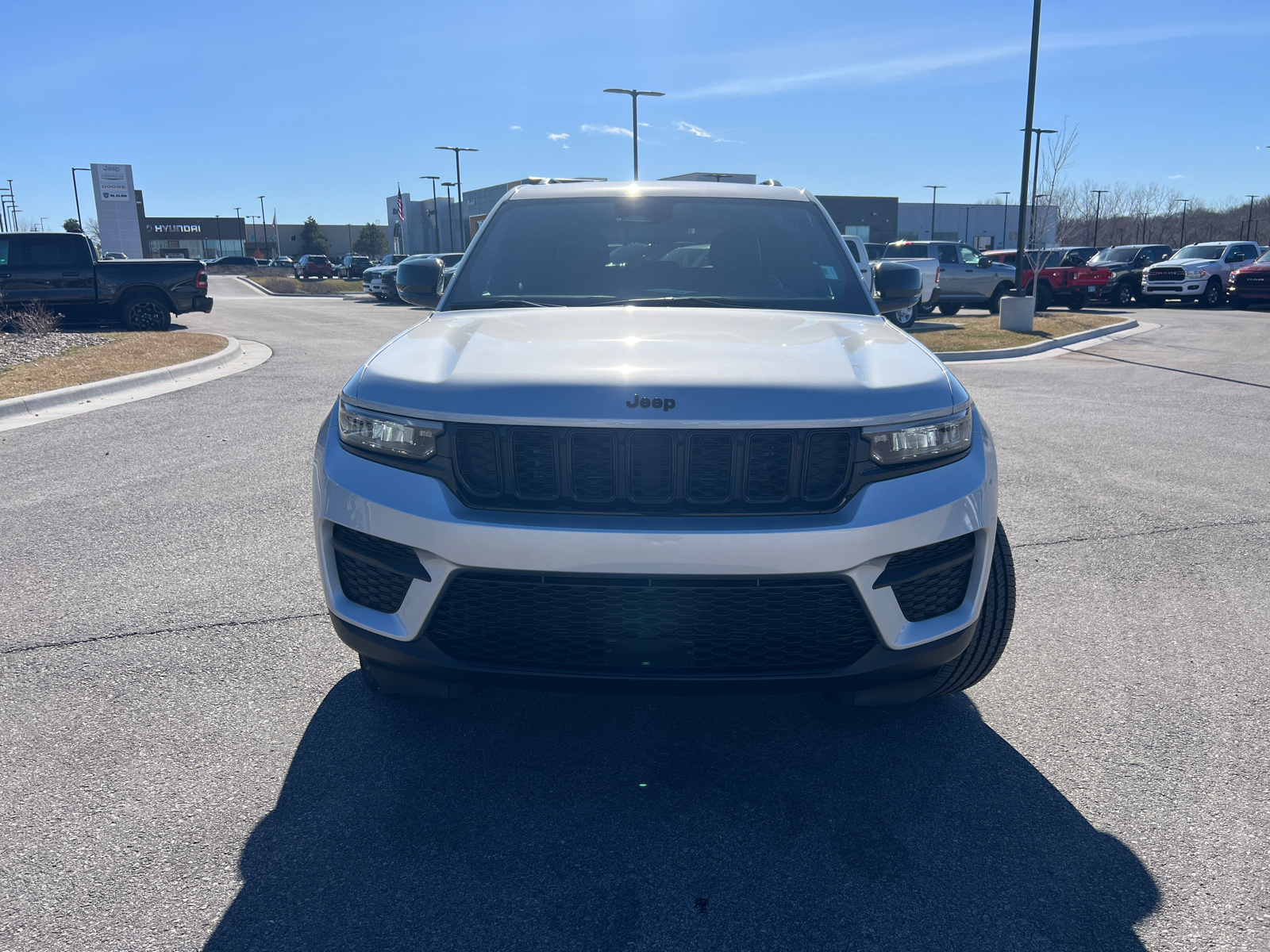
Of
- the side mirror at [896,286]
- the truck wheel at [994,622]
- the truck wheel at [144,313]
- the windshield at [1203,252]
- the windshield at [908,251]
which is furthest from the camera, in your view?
the windshield at [1203,252]

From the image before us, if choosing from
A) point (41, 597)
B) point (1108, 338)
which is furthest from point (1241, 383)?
point (41, 597)

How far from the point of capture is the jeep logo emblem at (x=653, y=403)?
2414 mm

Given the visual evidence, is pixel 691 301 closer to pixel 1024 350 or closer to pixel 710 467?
pixel 710 467

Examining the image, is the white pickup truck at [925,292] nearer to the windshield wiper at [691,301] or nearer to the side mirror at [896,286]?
the side mirror at [896,286]

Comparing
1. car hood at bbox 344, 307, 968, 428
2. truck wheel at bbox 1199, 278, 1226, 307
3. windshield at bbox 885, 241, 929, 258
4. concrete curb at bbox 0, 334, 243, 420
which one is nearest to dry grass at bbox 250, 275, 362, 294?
windshield at bbox 885, 241, 929, 258

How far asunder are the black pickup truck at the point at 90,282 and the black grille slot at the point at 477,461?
59.3 ft

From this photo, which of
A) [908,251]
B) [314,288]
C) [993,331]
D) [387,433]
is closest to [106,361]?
[387,433]

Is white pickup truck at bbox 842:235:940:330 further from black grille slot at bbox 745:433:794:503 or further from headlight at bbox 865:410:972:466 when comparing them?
black grille slot at bbox 745:433:794:503

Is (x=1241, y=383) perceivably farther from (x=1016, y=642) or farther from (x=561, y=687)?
(x=561, y=687)

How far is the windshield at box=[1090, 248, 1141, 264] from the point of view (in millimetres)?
32844

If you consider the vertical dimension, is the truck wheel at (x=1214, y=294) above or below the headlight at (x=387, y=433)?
below

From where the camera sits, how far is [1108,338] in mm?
19375

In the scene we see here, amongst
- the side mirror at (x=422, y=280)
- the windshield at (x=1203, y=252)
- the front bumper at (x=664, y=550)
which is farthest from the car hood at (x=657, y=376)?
the windshield at (x=1203, y=252)

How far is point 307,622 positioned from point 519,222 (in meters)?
1.94
